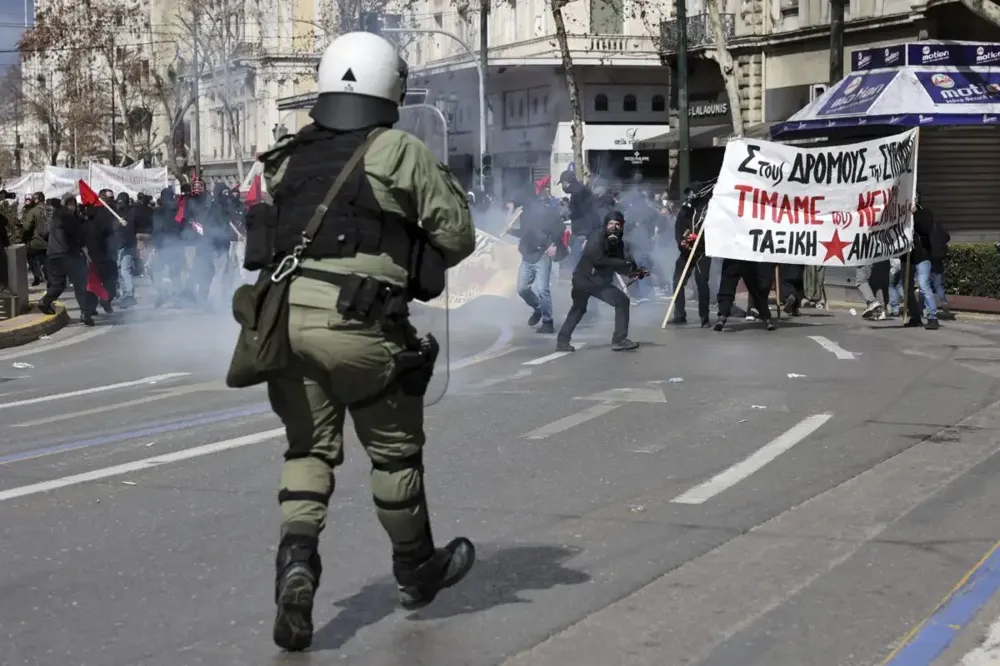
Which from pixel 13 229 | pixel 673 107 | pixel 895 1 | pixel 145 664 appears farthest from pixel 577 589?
pixel 673 107

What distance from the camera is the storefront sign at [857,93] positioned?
936 inches

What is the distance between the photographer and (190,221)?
2339cm

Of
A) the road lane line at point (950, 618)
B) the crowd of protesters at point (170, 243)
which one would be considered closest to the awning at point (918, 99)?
the crowd of protesters at point (170, 243)

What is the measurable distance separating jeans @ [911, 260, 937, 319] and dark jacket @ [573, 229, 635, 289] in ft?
14.6

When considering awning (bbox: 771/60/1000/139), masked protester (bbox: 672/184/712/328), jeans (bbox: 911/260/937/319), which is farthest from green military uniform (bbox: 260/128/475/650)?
A: awning (bbox: 771/60/1000/139)

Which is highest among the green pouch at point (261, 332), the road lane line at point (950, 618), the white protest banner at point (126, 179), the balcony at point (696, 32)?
the balcony at point (696, 32)

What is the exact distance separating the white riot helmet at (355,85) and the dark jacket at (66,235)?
16.6m

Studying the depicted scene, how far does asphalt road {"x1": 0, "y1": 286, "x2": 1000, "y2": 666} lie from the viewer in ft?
16.4

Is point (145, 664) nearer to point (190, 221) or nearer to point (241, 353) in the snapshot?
point (241, 353)

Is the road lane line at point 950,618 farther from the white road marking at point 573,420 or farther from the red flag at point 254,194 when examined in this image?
the red flag at point 254,194

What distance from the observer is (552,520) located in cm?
682

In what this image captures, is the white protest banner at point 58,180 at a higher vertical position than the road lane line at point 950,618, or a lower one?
higher

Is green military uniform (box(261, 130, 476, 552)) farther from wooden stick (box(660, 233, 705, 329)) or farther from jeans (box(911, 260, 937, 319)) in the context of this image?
jeans (box(911, 260, 937, 319))

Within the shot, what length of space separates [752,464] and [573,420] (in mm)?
1963
